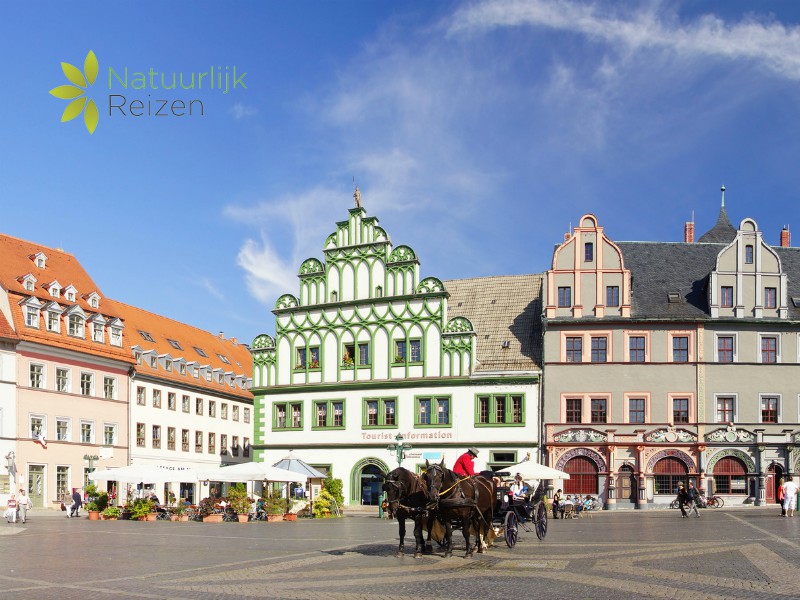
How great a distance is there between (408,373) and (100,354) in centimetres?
1990

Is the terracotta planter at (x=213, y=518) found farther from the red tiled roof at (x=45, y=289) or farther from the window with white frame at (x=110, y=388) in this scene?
the window with white frame at (x=110, y=388)

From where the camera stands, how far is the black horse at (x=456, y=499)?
19.7 meters

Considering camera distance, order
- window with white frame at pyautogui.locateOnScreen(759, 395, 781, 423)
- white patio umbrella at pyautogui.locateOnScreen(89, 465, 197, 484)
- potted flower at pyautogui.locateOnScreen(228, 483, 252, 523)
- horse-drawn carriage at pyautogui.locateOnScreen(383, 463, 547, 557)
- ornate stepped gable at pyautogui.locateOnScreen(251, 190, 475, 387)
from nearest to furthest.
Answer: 1. horse-drawn carriage at pyautogui.locateOnScreen(383, 463, 547, 557)
2. potted flower at pyautogui.locateOnScreen(228, 483, 252, 523)
3. white patio umbrella at pyautogui.locateOnScreen(89, 465, 197, 484)
4. window with white frame at pyautogui.locateOnScreen(759, 395, 781, 423)
5. ornate stepped gable at pyautogui.locateOnScreen(251, 190, 475, 387)

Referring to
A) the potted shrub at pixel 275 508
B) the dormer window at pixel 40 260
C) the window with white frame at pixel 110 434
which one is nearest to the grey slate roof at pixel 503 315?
the potted shrub at pixel 275 508

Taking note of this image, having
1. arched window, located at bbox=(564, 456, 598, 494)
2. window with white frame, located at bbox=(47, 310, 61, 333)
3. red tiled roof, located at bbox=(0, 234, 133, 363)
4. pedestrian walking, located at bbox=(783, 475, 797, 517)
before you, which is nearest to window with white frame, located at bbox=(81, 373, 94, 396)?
red tiled roof, located at bbox=(0, 234, 133, 363)

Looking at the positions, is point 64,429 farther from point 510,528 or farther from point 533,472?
point 510,528

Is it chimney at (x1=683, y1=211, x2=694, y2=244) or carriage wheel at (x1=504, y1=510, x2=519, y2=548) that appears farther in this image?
chimney at (x1=683, y1=211, x2=694, y2=244)

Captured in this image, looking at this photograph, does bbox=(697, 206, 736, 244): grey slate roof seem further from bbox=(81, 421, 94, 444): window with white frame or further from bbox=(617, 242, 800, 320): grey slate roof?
bbox=(81, 421, 94, 444): window with white frame

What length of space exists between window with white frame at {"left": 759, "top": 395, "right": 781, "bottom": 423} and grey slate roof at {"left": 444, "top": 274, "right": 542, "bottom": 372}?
11609 millimetres

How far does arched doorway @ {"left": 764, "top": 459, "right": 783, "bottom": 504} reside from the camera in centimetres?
5056

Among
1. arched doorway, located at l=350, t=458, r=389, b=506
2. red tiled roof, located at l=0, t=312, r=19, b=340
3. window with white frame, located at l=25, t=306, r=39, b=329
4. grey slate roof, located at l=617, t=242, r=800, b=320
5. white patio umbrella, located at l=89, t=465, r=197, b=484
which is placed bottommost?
arched doorway, located at l=350, t=458, r=389, b=506

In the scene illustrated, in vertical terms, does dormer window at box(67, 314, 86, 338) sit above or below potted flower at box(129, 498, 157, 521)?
above

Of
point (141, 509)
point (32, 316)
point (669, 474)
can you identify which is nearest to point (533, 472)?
point (669, 474)

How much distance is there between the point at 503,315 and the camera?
58.8m
